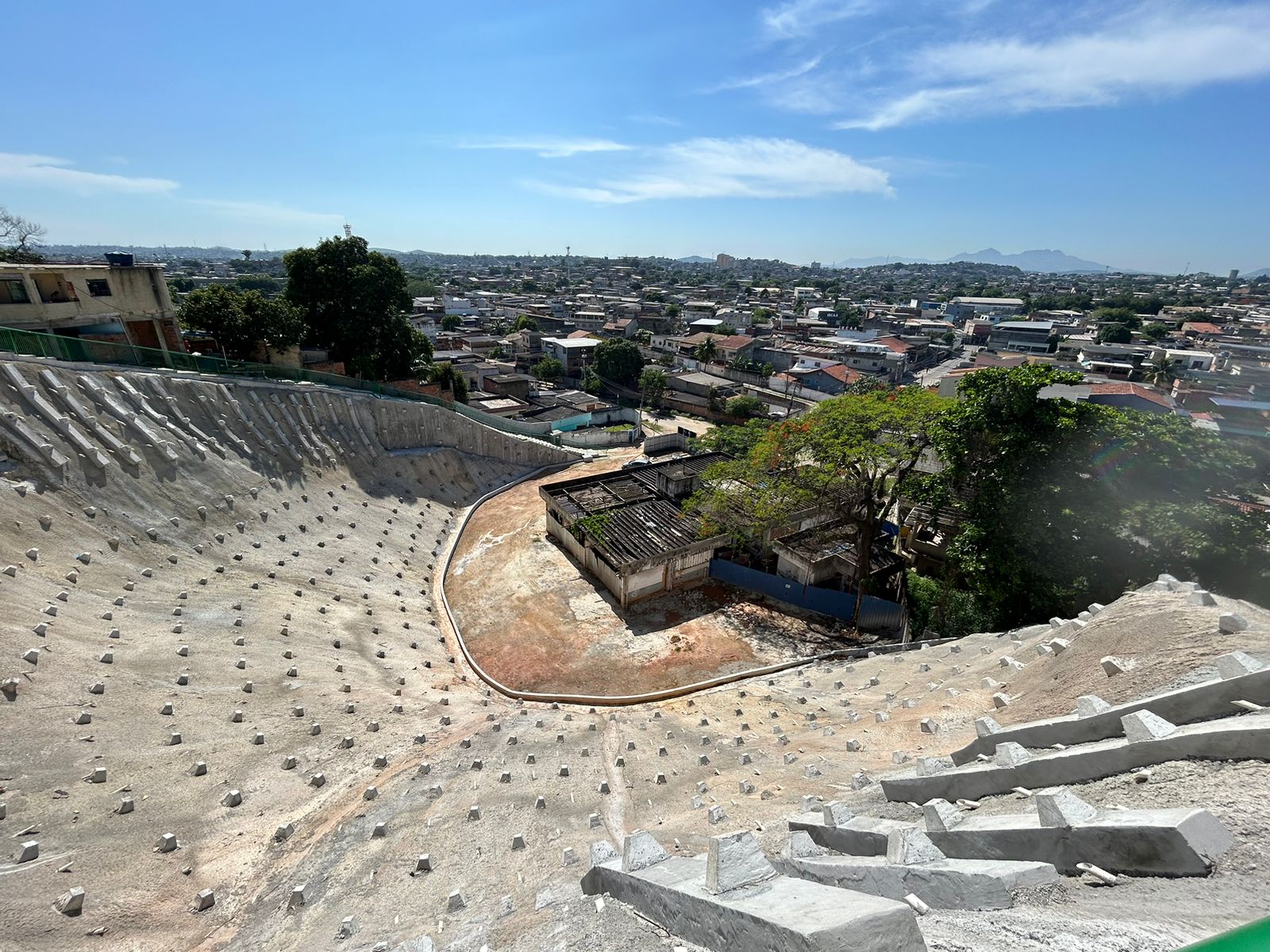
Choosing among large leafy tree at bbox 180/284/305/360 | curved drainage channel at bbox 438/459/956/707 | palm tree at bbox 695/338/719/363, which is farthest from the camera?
palm tree at bbox 695/338/719/363

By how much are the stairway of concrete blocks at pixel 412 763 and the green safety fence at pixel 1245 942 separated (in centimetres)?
119

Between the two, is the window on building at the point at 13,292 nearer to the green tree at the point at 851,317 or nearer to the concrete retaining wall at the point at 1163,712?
the concrete retaining wall at the point at 1163,712

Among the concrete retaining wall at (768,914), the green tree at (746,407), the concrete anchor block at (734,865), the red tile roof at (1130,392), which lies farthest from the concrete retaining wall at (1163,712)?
the red tile roof at (1130,392)

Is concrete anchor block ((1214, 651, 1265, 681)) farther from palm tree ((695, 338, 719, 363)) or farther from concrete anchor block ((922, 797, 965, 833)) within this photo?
palm tree ((695, 338, 719, 363))

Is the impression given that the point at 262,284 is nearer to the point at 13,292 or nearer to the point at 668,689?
the point at 13,292

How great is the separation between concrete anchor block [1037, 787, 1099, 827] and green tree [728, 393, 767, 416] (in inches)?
2088

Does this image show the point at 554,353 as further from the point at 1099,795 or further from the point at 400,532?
the point at 1099,795

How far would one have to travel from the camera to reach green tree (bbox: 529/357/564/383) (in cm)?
6781

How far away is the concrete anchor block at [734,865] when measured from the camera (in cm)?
358

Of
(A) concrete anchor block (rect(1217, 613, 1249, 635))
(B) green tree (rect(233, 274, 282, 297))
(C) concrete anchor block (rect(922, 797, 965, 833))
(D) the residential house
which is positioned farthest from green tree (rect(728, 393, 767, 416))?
(B) green tree (rect(233, 274, 282, 297))

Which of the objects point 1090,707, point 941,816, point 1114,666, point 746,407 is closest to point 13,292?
point 941,816

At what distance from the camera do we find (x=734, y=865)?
3.72 metres

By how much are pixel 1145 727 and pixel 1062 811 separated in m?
1.84

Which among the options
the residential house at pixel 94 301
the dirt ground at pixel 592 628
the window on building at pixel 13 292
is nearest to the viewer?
the dirt ground at pixel 592 628
